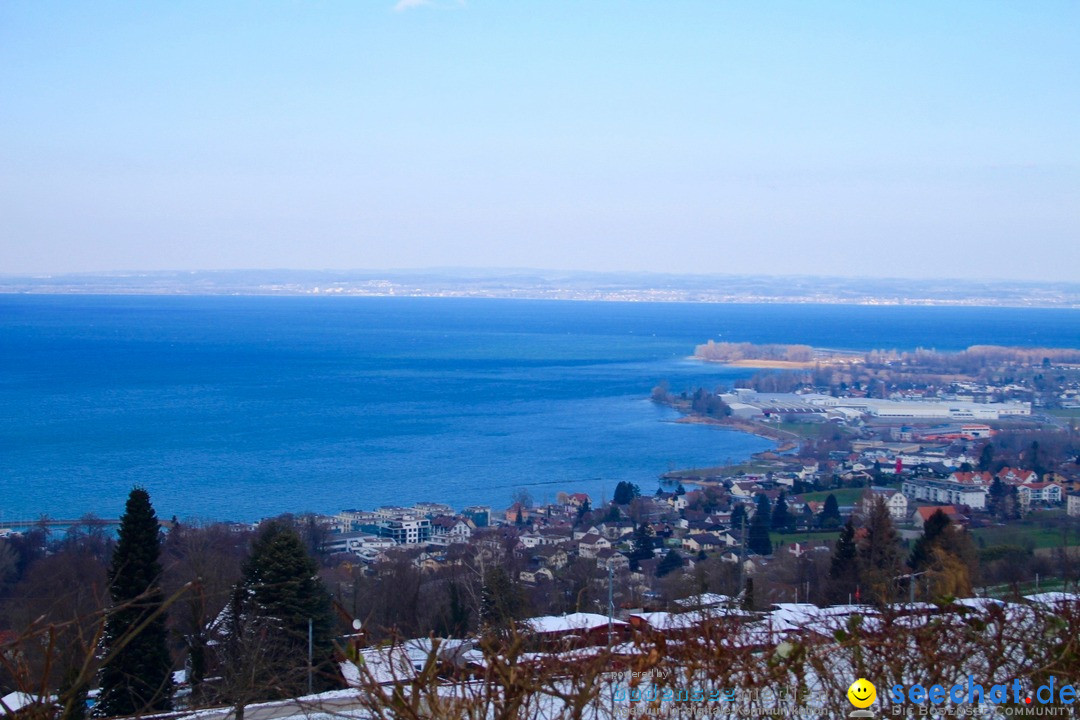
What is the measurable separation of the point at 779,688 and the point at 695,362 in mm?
26409

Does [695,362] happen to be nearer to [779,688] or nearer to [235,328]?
[235,328]

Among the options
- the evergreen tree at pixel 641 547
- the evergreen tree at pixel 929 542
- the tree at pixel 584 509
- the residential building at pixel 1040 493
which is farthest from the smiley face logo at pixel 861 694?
the residential building at pixel 1040 493

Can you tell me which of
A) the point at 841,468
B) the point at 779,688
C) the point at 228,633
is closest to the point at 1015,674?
the point at 779,688

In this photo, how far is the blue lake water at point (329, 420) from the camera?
1034 centimetres

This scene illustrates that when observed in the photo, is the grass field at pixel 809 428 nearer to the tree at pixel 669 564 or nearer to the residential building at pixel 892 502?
the residential building at pixel 892 502

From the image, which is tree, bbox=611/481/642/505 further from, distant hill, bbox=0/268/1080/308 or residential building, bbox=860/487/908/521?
distant hill, bbox=0/268/1080/308

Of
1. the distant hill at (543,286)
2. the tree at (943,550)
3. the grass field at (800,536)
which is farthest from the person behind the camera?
the distant hill at (543,286)

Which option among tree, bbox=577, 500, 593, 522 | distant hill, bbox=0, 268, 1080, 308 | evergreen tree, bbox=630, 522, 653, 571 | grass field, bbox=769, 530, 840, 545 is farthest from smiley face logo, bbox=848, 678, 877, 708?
distant hill, bbox=0, 268, 1080, 308

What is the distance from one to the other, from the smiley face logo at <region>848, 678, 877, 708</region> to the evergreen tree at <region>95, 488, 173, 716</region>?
5.86 feet

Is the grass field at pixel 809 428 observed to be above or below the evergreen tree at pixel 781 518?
below

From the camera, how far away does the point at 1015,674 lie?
4.39 ft

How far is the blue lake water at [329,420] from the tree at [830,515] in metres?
2.76

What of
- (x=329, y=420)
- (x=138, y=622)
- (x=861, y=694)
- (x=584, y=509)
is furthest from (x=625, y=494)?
(x=861, y=694)

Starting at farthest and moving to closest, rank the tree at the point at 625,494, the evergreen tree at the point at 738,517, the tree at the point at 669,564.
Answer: the tree at the point at 625,494, the evergreen tree at the point at 738,517, the tree at the point at 669,564
